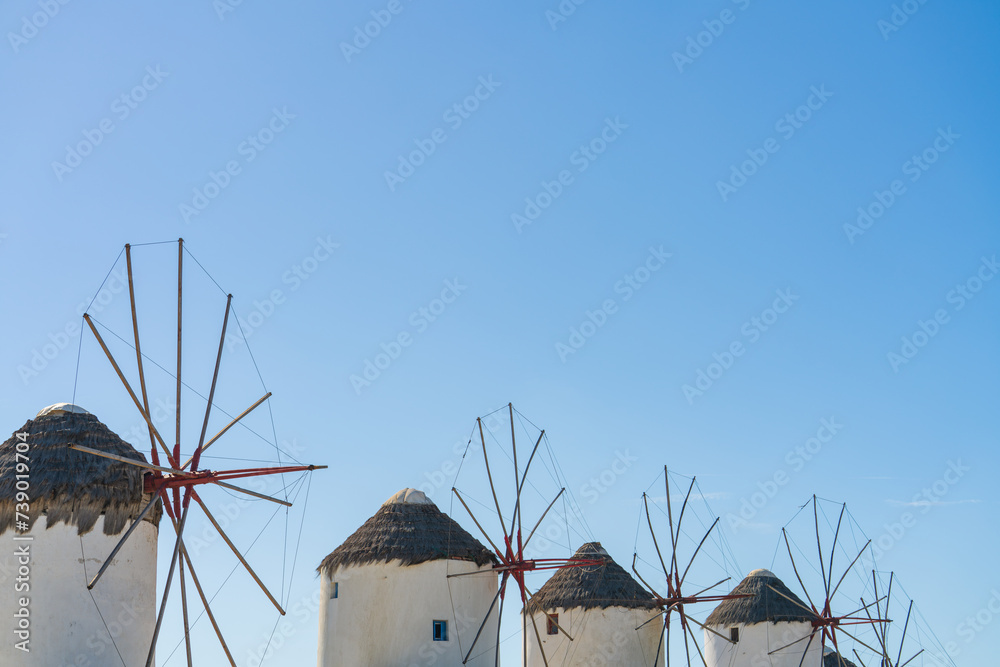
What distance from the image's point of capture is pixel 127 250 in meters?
20.8

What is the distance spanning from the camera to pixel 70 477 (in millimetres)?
21578

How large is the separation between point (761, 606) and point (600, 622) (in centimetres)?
839

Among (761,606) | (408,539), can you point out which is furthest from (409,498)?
(761,606)

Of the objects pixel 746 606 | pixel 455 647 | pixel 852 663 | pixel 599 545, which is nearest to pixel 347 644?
pixel 455 647

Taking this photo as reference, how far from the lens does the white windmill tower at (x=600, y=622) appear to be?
109ft

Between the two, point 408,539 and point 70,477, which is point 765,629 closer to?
point 408,539

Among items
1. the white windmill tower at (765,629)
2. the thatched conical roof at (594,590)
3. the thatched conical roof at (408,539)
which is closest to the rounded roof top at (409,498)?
the thatched conical roof at (408,539)

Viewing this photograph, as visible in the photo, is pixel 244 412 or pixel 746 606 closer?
pixel 244 412

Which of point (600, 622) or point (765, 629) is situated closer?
point (600, 622)

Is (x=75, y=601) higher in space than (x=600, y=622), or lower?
higher

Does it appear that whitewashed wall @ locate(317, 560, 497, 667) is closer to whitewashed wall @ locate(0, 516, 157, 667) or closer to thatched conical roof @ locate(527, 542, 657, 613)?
thatched conical roof @ locate(527, 542, 657, 613)

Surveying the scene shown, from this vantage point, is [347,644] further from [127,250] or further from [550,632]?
[127,250]

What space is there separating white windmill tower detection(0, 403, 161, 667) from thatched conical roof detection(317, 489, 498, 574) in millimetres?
7493

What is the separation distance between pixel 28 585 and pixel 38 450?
9.01 feet
